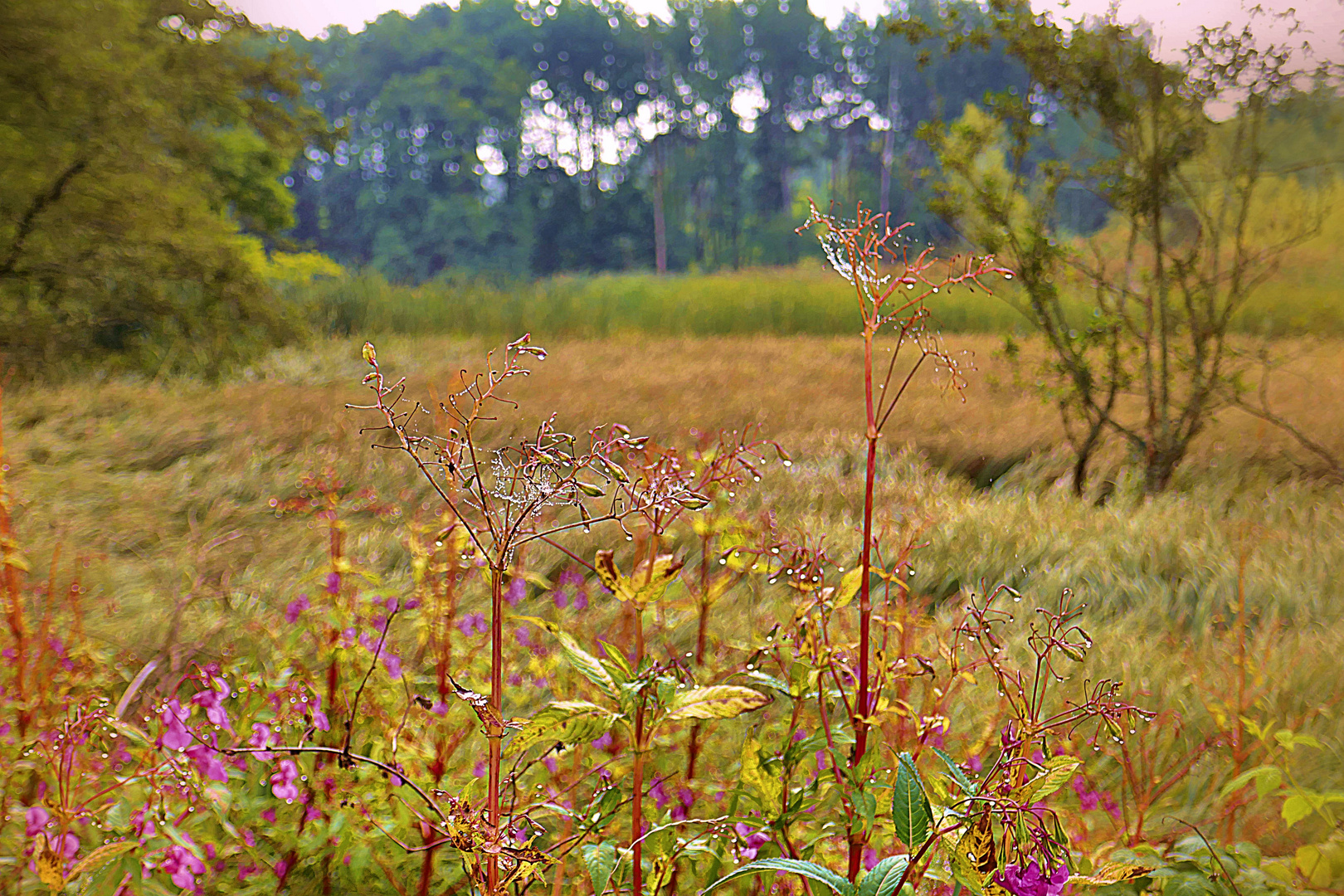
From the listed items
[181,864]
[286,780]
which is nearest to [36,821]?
[181,864]

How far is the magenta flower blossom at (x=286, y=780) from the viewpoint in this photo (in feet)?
3.60

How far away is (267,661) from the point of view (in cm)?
192

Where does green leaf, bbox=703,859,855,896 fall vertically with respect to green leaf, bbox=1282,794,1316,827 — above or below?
above

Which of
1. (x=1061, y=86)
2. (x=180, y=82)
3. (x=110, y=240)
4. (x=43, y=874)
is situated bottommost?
(x=43, y=874)

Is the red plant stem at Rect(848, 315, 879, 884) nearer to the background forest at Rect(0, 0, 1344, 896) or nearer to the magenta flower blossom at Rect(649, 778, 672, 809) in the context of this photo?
the background forest at Rect(0, 0, 1344, 896)

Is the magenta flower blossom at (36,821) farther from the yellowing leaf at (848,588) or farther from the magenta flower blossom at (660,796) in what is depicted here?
the yellowing leaf at (848,588)

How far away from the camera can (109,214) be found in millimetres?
5242

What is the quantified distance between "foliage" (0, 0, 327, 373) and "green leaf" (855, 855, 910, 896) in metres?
6.01

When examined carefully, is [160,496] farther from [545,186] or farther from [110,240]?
[545,186]

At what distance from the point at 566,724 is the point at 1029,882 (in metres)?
0.33

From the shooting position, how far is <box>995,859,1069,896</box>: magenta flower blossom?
0.55 meters

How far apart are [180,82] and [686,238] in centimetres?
1858

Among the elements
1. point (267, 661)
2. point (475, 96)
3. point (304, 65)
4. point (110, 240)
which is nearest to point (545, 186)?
point (475, 96)

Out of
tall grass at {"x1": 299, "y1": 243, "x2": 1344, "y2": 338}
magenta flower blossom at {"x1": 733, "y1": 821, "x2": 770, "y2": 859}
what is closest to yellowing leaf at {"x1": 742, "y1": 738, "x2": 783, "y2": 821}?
magenta flower blossom at {"x1": 733, "y1": 821, "x2": 770, "y2": 859}
